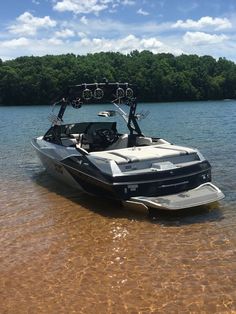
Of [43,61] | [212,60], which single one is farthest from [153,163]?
[212,60]

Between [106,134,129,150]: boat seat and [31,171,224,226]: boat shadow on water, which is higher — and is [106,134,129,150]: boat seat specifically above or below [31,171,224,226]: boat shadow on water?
above

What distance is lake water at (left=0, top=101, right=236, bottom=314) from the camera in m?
6.40

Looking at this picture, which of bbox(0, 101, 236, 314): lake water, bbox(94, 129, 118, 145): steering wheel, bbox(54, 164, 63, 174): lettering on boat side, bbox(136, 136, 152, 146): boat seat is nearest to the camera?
bbox(0, 101, 236, 314): lake water

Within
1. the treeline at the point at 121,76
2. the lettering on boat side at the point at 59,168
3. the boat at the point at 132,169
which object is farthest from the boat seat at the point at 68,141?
the treeline at the point at 121,76

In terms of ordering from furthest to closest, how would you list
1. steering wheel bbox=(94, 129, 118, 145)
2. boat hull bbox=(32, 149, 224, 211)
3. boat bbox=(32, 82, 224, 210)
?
steering wheel bbox=(94, 129, 118, 145) → boat bbox=(32, 82, 224, 210) → boat hull bbox=(32, 149, 224, 211)

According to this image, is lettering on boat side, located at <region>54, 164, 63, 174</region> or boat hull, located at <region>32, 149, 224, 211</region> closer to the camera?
boat hull, located at <region>32, 149, 224, 211</region>

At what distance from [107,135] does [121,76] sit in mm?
104153

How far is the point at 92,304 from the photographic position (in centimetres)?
634

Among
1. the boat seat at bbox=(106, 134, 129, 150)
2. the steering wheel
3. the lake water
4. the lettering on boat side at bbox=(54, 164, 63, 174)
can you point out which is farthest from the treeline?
the lake water

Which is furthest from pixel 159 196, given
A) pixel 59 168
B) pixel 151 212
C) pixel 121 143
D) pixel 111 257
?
pixel 121 143

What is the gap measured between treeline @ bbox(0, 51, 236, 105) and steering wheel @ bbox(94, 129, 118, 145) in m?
83.7

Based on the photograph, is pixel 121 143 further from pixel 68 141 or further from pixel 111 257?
pixel 111 257

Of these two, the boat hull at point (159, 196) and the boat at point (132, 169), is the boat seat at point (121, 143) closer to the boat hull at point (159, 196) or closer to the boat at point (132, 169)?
the boat at point (132, 169)

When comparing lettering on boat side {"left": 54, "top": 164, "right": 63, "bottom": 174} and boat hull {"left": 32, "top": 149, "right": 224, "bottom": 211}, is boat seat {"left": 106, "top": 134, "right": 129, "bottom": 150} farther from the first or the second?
boat hull {"left": 32, "top": 149, "right": 224, "bottom": 211}
